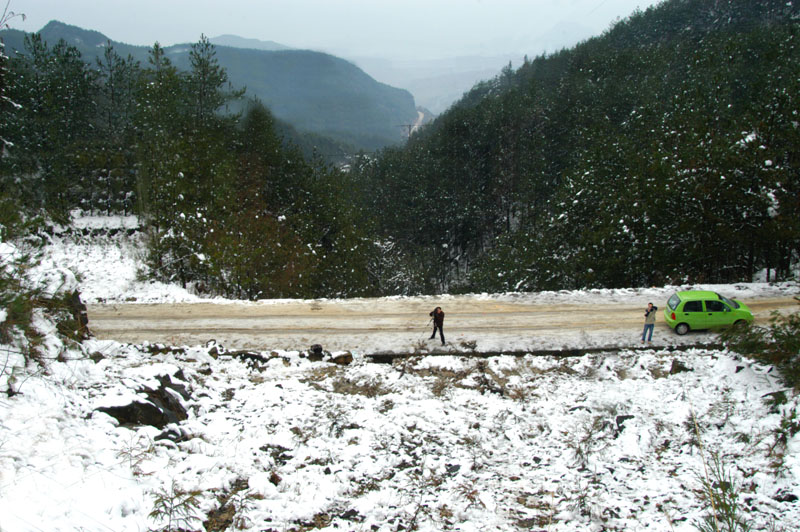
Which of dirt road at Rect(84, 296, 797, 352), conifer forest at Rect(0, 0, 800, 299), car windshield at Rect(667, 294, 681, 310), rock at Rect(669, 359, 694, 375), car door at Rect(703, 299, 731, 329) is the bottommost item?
rock at Rect(669, 359, 694, 375)

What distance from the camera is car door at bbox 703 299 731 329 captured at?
15.4m

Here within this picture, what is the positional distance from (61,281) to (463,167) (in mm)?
68625

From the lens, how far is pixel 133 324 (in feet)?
52.7

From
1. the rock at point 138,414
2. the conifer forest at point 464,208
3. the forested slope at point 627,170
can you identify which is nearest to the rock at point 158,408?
the rock at point 138,414

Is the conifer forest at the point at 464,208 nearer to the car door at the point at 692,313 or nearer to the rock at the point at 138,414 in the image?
the rock at the point at 138,414

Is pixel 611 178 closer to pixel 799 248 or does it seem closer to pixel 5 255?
pixel 799 248

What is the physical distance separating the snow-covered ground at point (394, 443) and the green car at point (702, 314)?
1.93m

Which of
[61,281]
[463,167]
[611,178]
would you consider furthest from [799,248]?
[463,167]

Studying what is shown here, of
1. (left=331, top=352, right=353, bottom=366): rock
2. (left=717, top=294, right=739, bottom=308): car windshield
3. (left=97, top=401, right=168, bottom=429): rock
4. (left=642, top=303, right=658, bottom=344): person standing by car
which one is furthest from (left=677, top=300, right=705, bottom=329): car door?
(left=97, top=401, right=168, bottom=429): rock

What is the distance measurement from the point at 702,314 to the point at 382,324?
36.2 ft

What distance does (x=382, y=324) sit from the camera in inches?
653

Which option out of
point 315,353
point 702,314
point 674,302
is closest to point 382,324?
point 315,353

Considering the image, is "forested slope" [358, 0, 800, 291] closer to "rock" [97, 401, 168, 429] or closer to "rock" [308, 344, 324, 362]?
"rock" [308, 344, 324, 362]

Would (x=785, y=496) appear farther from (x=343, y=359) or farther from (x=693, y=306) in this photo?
(x=343, y=359)
